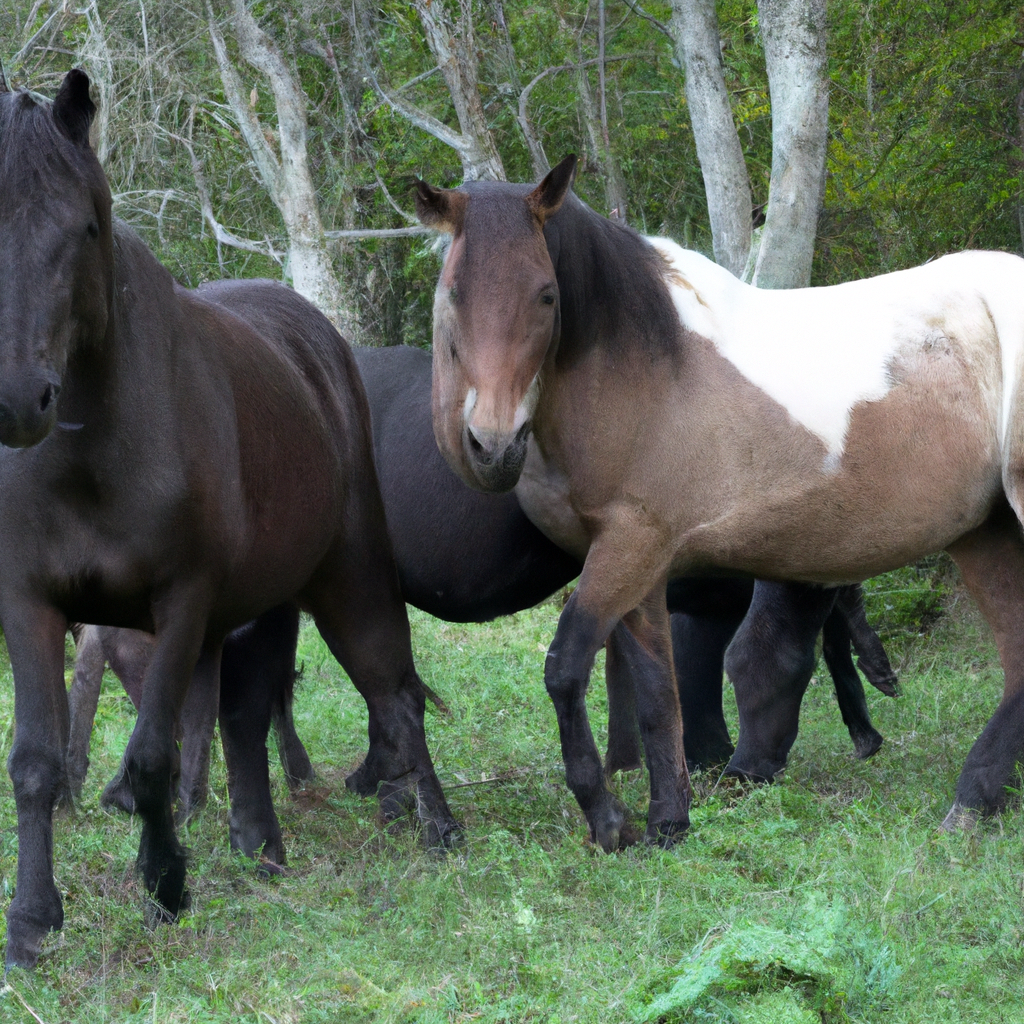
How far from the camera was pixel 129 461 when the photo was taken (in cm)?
368

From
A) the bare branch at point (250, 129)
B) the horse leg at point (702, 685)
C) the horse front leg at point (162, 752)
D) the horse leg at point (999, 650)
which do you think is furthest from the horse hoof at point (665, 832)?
the bare branch at point (250, 129)

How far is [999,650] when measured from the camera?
512 cm

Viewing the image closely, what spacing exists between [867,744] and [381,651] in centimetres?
230

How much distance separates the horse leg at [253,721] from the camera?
4.86 m

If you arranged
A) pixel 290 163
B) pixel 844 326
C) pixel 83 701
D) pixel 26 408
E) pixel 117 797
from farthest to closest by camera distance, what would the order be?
pixel 290 163 < pixel 83 701 < pixel 117 797 < pixel 844 326 < pixel 26 408

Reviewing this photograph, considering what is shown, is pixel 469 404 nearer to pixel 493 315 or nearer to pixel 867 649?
pixel 493 315

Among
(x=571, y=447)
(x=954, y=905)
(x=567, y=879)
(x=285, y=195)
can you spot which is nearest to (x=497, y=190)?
(x=571, y=447)

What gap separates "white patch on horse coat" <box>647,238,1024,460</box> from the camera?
186 inches

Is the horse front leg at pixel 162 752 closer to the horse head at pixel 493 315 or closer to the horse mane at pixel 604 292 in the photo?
the horse head at pixel 493 315

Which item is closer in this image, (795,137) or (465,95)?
(795,137)

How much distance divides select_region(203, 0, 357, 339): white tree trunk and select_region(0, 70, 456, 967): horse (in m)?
9.67

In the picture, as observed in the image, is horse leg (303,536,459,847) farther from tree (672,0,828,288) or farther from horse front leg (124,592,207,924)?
tree (672,0,828,288)

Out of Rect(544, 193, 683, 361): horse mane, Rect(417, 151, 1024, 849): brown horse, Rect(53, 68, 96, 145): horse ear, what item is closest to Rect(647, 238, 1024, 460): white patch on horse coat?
Rect(417, 151, 1024, 849): brown horse

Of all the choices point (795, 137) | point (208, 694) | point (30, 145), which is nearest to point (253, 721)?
point (208, 694)
